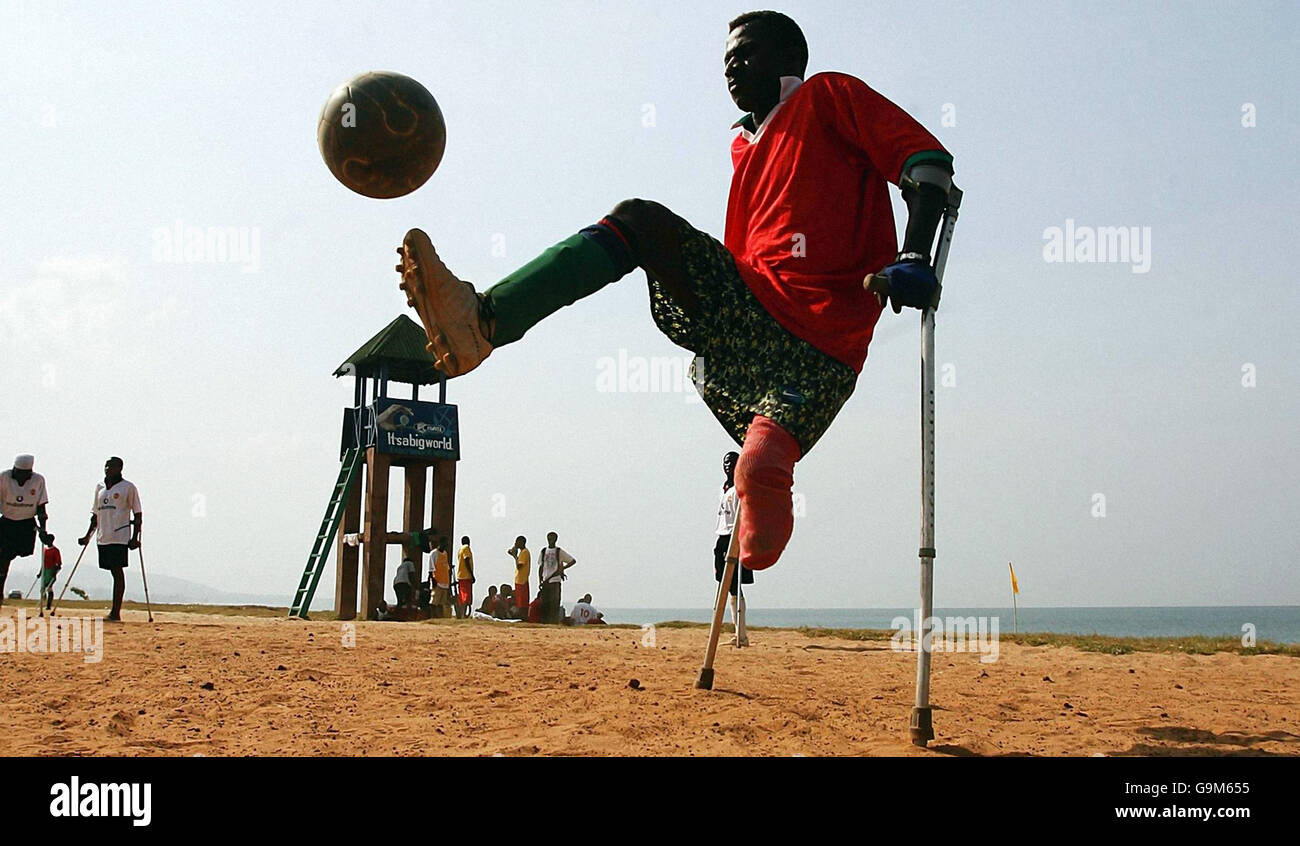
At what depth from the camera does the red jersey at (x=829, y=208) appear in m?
4.07

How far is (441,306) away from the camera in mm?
3203

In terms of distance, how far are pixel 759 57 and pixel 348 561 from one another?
626 inches

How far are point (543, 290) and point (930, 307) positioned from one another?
1581 millimetres

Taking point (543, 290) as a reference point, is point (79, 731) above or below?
below

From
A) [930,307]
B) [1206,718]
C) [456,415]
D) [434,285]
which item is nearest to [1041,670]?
[1206,718]

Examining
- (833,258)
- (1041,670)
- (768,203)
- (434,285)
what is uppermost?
(768,203)

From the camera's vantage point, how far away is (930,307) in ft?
13.2

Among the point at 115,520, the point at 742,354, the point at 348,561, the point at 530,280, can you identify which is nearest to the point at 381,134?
the point at 530,280

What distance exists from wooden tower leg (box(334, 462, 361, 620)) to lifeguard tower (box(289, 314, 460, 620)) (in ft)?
0.06

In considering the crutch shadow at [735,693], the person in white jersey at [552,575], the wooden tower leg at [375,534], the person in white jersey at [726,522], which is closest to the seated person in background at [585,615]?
the person in white jersey at [552,575]

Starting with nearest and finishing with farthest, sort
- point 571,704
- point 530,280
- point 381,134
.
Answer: point 530,280, point 381,134, point 571,704

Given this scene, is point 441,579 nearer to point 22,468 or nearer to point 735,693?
point 22,468

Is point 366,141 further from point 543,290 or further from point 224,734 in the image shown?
point 224,734

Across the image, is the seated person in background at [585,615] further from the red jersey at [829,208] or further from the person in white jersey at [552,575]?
the red jersey at [829,208]
